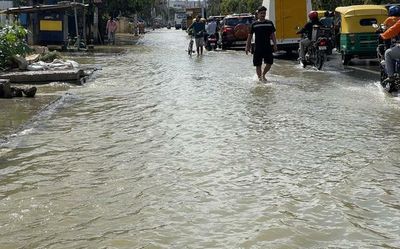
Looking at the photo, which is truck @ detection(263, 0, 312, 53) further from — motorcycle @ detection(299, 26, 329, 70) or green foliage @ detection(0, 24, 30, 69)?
green foliage @ detection(0, 24, 30, 69)

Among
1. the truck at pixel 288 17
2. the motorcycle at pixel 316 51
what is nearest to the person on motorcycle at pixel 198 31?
the truck at pixel 288 17

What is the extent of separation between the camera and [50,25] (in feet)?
94.2

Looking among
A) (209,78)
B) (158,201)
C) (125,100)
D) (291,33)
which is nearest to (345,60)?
(291,33)

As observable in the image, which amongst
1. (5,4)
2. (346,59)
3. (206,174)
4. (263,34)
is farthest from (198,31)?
(206,174)

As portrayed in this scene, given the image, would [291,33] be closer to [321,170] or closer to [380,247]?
[321,170]

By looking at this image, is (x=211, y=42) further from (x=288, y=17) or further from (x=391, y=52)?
(x=391, y=52)

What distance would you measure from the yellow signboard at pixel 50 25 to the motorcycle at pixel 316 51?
15.3 metres

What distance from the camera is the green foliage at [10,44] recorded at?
1473 centimetres

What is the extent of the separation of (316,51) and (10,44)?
8.77 metres

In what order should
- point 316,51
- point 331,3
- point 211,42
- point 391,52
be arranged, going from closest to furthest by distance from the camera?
point 391,52, point 316,51, point 211,42, point 331,3

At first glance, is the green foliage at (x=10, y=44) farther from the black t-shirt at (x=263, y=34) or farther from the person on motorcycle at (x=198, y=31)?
the person on motorcycle at (x=198, y=31)

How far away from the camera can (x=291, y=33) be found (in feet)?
71.4

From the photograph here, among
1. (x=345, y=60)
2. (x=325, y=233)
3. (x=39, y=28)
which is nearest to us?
(x=325, y=233)

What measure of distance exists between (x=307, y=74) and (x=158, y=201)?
1146cm
